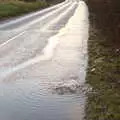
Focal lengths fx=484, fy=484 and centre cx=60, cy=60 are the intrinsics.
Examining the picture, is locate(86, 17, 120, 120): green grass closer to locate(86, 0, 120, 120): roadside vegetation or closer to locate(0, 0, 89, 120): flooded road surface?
locate(86, 0, 120, 120): roadside vegetation

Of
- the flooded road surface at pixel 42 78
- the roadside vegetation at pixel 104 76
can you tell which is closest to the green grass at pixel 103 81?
the roadside vegetation at pixel 104 76

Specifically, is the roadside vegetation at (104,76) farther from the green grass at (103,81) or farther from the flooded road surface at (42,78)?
the flooded road surface at (42,78)

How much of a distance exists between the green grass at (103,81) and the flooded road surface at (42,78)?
229 millimetres

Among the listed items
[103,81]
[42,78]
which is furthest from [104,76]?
[42,78]

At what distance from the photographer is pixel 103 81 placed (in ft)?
38.8

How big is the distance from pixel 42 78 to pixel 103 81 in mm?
1616

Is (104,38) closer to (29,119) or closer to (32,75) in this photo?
(32,75)

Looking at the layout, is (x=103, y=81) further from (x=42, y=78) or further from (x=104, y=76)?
(x=42, y=78)

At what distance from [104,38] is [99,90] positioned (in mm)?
11757

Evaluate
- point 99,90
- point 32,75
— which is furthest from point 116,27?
point 99,90

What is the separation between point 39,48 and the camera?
61.1 ft

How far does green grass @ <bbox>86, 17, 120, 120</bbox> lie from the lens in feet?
29.3

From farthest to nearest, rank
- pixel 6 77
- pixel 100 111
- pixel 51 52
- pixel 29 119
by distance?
pixel 51 52, pixel 6 77, pixel 100 111, pixel 29 119

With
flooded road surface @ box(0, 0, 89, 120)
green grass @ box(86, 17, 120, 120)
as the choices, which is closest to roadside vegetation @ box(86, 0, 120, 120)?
green grass @ box(86, 17, 120, 120)
